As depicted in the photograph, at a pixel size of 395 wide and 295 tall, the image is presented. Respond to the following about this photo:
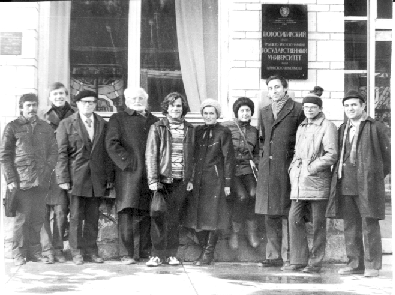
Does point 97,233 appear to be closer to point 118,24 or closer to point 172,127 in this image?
point 172,127

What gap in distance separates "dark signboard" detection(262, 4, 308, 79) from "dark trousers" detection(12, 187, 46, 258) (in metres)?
2.69

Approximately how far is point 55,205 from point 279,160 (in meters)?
2.29

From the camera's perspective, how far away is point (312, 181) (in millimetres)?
6598

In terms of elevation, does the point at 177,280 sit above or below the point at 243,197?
below

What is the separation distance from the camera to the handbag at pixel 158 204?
6680mm

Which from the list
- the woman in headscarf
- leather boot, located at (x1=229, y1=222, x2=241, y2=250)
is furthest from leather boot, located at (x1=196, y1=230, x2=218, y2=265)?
leather boot, located at (x1=229, y1=222, x2=241, y2=250)

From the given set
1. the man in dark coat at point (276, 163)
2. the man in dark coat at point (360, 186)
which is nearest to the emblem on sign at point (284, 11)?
the man in dark coat at point (276, 163)

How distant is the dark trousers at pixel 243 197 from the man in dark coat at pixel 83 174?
1311 mm

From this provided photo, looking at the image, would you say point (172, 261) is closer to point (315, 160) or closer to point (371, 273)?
point (315, 160)

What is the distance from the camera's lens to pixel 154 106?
24.2 feet

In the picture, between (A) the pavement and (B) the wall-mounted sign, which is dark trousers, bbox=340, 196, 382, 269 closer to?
(A) the pavement

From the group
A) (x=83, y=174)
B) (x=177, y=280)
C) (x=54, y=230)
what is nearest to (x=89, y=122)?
(x=83, y=174)

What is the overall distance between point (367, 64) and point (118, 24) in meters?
2.73

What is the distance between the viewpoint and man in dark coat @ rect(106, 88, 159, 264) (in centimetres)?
677
